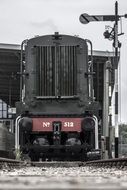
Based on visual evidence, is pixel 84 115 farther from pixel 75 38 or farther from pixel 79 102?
pixel 75 38

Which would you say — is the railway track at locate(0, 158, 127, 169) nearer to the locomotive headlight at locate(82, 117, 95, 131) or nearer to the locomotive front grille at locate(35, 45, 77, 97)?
the locomotive headlight at locate(82, 117, 95, 131)

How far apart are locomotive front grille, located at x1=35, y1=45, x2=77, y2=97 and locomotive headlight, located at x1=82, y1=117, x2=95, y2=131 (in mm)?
1211

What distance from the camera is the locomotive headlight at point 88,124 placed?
9.80 meters

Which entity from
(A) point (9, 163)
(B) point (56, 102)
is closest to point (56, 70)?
(B) point (56, 102)

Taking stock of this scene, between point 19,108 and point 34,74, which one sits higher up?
point 34,74

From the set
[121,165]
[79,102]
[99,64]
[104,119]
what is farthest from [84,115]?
[99,64]

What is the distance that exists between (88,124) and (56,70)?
6.27ft

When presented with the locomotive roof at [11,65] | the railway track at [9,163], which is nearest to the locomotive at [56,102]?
the railway track at [9,163]

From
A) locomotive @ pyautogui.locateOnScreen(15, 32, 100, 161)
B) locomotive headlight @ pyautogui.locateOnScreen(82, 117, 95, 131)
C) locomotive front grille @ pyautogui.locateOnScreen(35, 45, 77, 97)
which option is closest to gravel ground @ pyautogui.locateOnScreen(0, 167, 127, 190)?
locomotive headlight @ pyautogui.locateOnScreen(82, 117, 95, 131)

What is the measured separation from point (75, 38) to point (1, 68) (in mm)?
15002

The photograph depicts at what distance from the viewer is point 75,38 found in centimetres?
1148

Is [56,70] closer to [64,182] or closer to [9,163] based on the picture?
[9,163]

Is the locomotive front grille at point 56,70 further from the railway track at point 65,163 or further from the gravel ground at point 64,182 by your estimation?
the gravel ground at point 64,182

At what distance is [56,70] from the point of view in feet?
36.3
